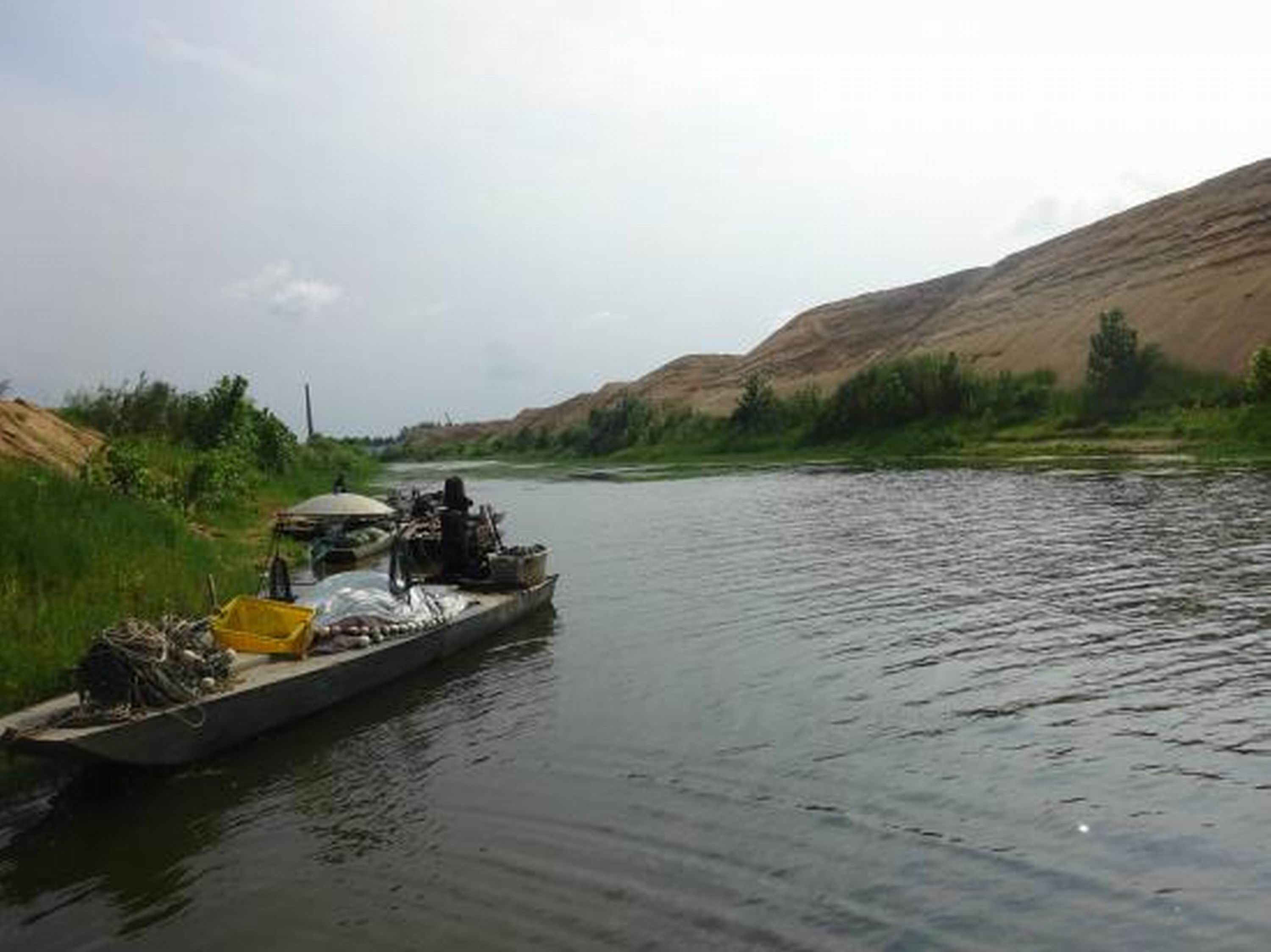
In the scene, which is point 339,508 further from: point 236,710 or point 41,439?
point 41,439

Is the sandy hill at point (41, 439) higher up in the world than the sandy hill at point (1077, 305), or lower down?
lower down

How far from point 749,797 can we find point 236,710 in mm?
5781

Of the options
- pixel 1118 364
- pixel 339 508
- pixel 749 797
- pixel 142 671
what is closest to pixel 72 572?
pixel 142 671

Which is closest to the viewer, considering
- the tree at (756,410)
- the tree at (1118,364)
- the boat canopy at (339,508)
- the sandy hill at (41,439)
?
the boat canopy at (339,508)

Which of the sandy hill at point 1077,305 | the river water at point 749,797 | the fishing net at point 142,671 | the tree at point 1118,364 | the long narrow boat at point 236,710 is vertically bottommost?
the river water at point 749,797

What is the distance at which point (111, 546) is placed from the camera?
17.6m

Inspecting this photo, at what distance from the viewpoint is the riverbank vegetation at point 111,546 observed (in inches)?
551

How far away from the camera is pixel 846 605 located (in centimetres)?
1922

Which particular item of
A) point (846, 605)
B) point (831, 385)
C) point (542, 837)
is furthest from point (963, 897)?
point (831, 385)

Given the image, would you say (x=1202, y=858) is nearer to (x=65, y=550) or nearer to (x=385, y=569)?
(x=65, y=550)

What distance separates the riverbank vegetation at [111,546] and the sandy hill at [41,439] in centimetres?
93

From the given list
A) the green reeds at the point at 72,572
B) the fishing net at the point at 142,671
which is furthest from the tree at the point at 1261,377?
the fishing net at the point at 142,671

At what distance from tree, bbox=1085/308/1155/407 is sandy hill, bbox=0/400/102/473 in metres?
43.1

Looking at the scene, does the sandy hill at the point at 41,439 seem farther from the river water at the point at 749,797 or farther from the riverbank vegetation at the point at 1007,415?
the riverbank vegetation at the point at 1007,415
